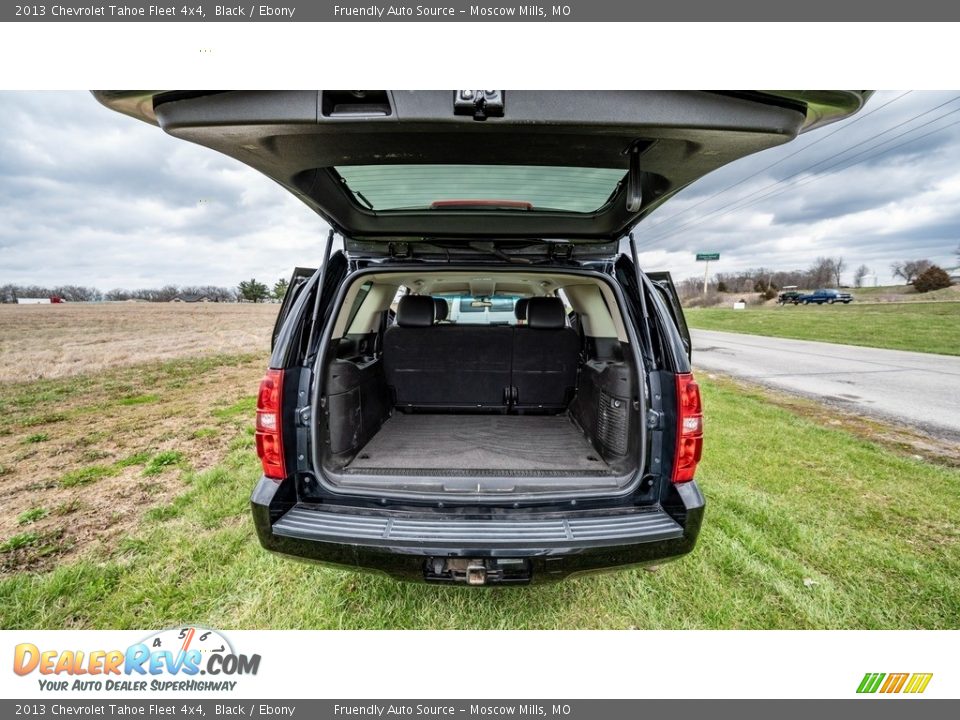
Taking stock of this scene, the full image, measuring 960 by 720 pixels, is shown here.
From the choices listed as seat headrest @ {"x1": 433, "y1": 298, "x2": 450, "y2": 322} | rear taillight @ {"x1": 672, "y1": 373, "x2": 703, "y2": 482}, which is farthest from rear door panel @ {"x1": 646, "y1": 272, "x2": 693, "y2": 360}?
seat headrest @ {"x1": 433, "y1": 298, "x2": 450, "y2": 322}

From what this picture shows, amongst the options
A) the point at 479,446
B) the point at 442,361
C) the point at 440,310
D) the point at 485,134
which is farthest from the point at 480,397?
the point at 485,134

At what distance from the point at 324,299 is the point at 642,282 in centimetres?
155

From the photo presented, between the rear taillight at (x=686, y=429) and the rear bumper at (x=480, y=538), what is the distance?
0.35 feet

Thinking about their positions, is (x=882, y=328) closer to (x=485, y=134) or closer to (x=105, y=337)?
(x=485, y=134)

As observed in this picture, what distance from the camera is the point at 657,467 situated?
1781mm

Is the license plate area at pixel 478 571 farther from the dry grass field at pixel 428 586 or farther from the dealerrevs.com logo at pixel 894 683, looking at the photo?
the dealerrevs.com logo at pixel 894 683

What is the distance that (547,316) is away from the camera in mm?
3223

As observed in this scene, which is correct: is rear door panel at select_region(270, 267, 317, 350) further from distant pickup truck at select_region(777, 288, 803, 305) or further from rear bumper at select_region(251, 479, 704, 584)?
distant pickup truck at select_region(777, 288, 803, 305)

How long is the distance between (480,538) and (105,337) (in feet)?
42.7

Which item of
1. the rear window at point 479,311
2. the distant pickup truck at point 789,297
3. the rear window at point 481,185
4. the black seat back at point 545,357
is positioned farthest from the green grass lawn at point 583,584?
the distant pickup truck at point 789,297

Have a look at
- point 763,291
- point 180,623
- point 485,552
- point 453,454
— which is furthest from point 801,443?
point 763,291

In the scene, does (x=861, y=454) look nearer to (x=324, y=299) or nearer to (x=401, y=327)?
(x=401, y=327)

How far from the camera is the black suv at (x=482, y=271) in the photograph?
46.3 inches

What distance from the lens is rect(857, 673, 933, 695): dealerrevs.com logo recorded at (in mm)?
1719
